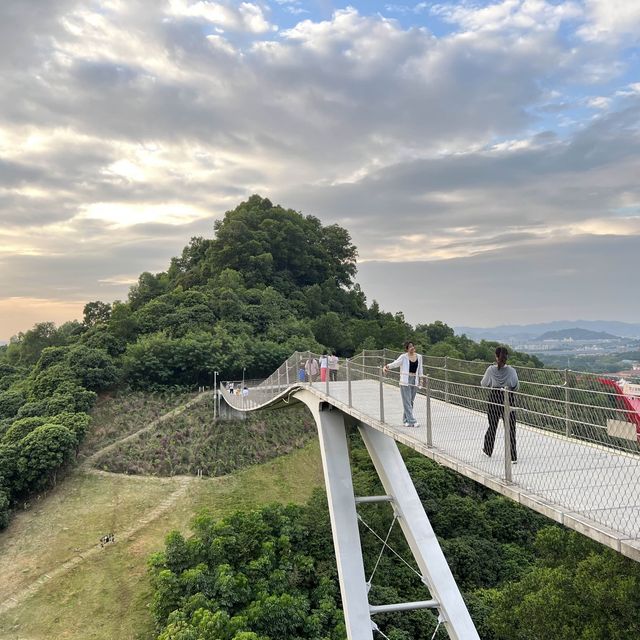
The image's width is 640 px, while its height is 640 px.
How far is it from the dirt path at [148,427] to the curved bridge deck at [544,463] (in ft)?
60.3

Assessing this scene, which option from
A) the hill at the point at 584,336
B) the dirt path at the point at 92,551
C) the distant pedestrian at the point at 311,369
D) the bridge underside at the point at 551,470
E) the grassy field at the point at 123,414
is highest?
the distant pedestrian at the point at 311,369

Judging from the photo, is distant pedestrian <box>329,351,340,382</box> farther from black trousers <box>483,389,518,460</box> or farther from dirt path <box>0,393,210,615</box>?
dirt path <box>0,393,210,615</box>

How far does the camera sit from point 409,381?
7.58 m

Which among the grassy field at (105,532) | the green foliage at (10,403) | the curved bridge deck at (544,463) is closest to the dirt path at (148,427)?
the grassy field at (105,532)

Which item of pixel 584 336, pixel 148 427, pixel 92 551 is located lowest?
pixel 92 551

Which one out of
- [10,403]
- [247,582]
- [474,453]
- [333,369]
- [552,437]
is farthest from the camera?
[10,403]

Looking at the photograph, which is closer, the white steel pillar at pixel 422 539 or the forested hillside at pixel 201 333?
the white steel pillar at pixel 422 539

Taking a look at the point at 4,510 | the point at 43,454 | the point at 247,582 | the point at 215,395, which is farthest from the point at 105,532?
the point at 215,395

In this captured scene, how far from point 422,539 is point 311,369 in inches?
202

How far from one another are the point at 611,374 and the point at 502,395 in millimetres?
1507

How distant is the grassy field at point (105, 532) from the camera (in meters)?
13.8

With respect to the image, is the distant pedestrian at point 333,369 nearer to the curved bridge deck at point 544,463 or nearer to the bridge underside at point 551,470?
the curved bridge deck at point 544,463

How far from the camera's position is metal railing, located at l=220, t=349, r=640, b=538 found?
456 centimetres

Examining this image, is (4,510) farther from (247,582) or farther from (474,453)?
(474,453)
